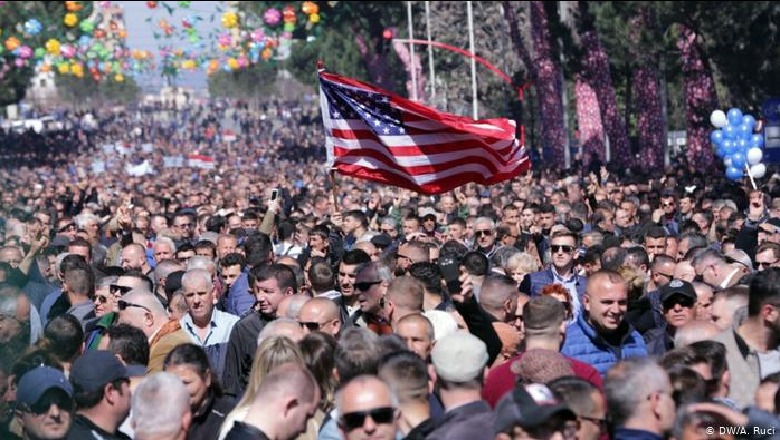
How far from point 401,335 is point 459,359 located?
1.15 m

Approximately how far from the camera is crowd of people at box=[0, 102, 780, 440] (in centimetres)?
707

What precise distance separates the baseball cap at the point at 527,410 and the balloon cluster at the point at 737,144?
59.2 feet

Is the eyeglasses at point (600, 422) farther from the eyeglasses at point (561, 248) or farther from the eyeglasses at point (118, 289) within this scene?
the eyeglasses at point (561, 248)

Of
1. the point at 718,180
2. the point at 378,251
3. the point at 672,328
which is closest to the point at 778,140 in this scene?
the point at 718,180

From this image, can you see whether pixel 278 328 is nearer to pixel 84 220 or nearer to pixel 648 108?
pixel 84 220

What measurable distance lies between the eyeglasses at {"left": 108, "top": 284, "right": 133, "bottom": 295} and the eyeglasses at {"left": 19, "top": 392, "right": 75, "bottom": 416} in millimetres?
4387

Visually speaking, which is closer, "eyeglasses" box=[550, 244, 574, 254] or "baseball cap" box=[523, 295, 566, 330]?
"baseball cap" box=[523, 295, 566, 330]

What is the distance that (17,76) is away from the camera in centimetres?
8619

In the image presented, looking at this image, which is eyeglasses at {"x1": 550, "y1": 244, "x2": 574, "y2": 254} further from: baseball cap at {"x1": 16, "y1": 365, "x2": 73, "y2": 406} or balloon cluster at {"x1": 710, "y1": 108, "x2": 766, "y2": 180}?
balloon cluster at {"x1": 710, "y1": 108, "x2": 766, "y2": 180}

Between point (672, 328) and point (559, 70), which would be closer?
point (672, 328)

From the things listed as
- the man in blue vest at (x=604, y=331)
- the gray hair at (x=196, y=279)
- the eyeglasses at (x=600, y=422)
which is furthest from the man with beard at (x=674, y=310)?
the eyeglasses at (x=600, y=422)

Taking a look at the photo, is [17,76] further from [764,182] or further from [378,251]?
[378,251]

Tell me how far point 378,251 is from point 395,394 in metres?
7.51

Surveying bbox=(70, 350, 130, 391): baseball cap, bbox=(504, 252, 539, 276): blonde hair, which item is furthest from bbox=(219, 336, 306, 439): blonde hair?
bbox=(504, 252, 539, 276): blonde hair
